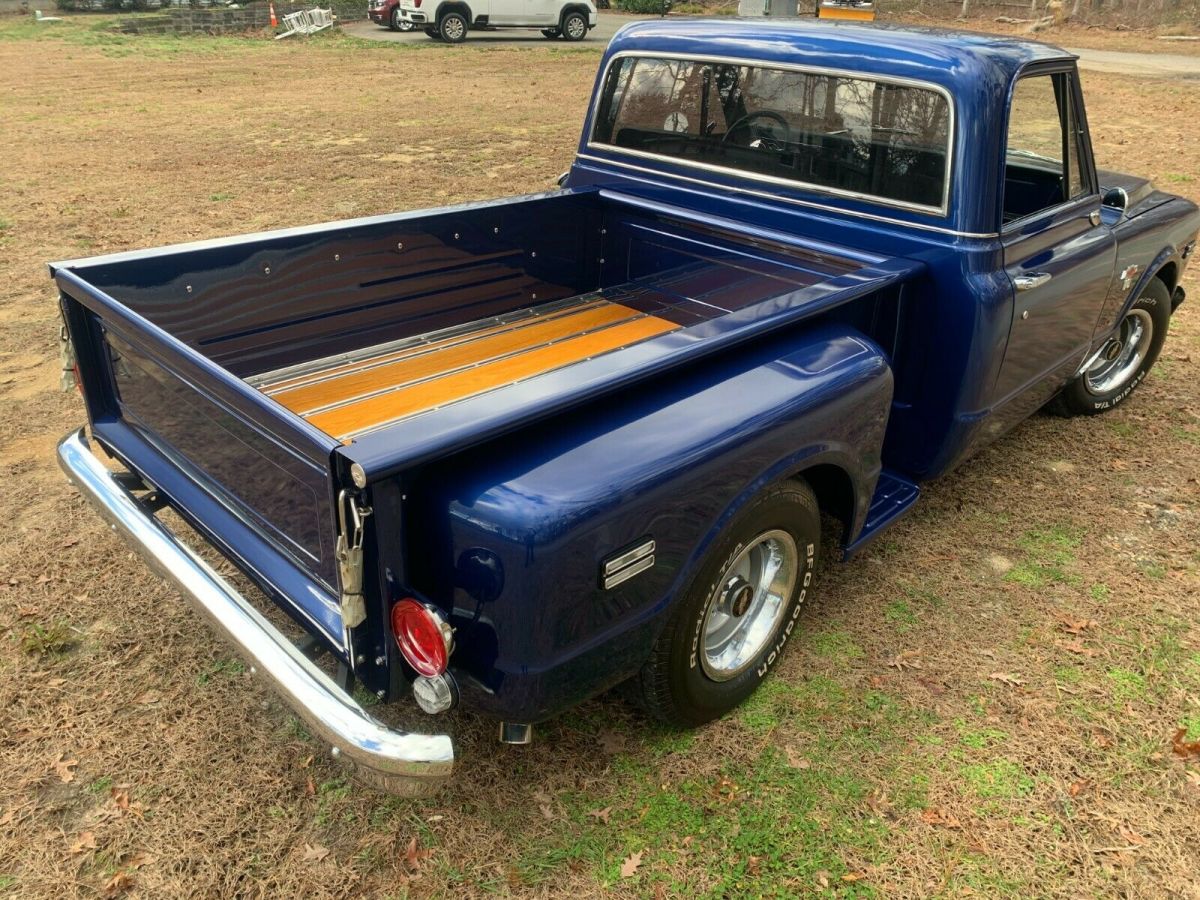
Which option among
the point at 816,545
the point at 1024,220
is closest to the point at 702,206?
the point at 1024,220

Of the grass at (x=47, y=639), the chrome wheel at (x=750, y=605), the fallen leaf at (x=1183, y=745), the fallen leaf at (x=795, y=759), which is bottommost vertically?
the fallen leaf at (x=1183, y=745)

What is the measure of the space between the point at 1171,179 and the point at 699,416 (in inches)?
357

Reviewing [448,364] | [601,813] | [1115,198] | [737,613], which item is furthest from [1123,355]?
[601,813]

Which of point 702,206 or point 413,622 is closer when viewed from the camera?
point 413,622

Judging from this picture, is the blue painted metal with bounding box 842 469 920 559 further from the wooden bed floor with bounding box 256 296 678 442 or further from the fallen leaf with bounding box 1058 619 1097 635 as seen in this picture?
the wooden bed floor with bounding box 256 296 678 442

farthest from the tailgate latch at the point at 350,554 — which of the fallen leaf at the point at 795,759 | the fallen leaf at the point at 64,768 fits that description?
the fallen leaf at the point at 795,759

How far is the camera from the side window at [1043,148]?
3.45 metres

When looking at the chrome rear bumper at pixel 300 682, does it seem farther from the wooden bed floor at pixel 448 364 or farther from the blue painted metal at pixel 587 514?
the wooden bed floor at pixel 448 364

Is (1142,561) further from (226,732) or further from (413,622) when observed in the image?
(226,732)

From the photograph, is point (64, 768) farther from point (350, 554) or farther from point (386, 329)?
point (386, 329)

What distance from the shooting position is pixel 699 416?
2447mm

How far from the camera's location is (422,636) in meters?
2.09

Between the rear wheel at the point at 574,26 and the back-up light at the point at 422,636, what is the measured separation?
22.0 meters

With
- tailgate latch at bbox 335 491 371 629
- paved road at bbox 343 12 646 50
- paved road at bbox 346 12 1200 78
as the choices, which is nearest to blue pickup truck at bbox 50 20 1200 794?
tailgate latch at bbox 335 491 371 629
